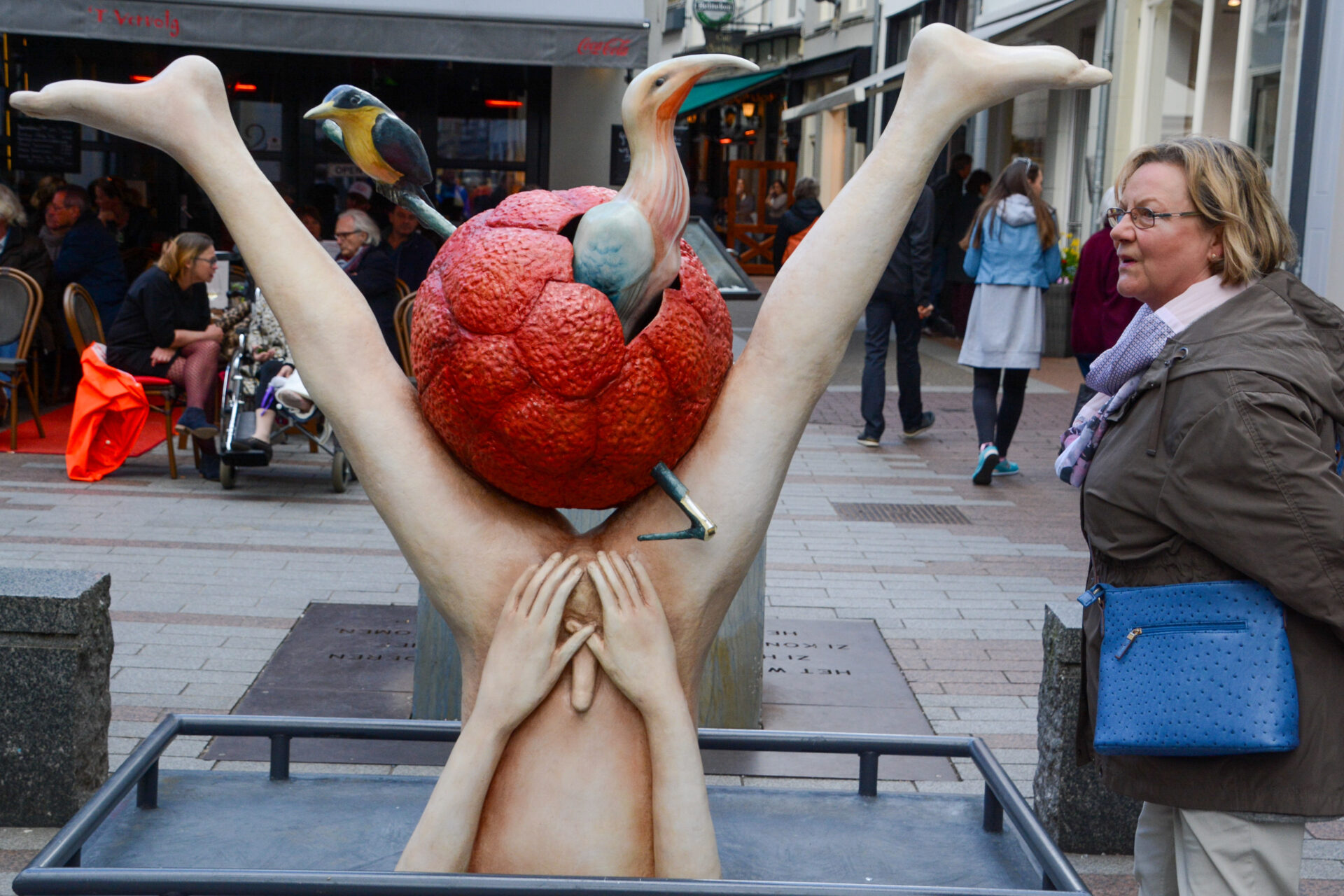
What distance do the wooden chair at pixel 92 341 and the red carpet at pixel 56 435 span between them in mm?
118

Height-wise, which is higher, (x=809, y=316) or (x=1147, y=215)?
(x=1147, y=215)

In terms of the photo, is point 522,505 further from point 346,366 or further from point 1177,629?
point 1177,629

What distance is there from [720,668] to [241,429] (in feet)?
13.5

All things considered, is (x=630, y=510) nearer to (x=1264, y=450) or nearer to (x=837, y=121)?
(x=1264, y=450)

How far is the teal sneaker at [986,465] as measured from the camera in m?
7.82

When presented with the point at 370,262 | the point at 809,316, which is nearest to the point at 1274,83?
the point at 370,262

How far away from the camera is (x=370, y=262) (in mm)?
7578

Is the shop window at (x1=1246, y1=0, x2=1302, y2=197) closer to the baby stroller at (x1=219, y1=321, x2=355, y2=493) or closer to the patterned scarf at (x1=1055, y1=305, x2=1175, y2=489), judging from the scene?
the baby stroller at (x1=219, y1=321, x2=355, y2=493)

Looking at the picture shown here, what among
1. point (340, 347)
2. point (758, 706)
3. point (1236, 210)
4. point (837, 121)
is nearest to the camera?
point (340, 347)

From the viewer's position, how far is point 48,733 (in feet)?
10.8

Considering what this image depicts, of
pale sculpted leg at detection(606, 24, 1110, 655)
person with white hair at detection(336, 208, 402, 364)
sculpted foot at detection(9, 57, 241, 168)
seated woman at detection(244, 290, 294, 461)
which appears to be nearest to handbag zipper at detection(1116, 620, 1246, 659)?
pale sculpted leg at detection(606, 24, 1110, 655)

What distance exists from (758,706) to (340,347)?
245 cm

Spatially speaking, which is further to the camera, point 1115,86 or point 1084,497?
point 1115,86

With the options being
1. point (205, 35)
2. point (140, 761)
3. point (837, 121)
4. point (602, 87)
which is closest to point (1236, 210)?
point (140, 761)
